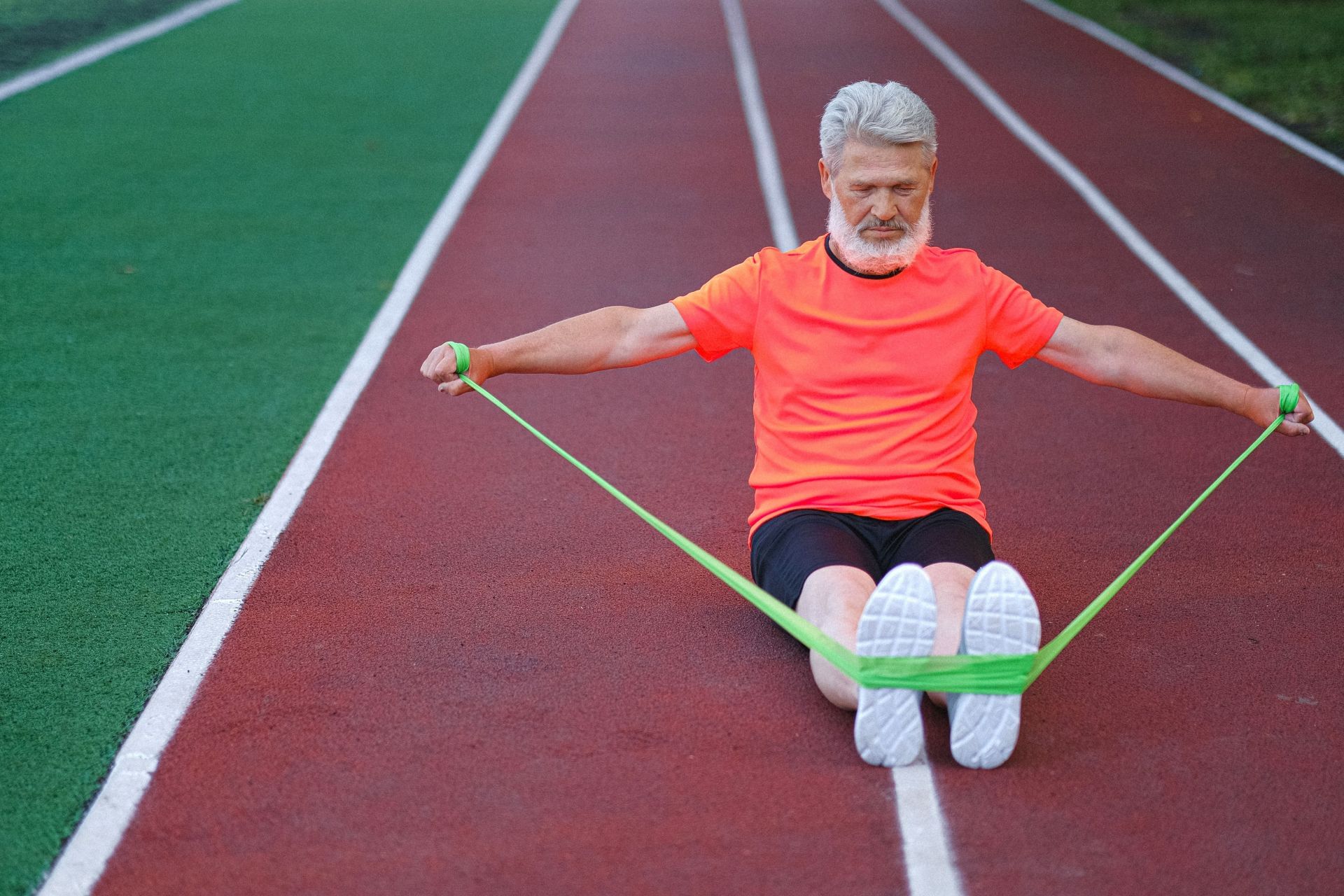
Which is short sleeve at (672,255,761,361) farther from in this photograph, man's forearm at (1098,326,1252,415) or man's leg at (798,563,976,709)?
man's forearm at (1098,326,1252,415)

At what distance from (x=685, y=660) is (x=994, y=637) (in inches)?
43.4

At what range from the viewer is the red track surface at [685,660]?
318 centimetres

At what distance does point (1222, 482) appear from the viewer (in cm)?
550

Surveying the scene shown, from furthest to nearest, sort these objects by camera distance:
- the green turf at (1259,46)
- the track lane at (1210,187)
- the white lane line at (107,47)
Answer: the green turf at (1259,46) < the white lane line at (107,47) < the track lane at (1210,187)

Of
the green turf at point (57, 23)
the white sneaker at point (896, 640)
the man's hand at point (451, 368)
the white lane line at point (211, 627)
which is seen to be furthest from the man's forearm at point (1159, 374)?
the green turf at point (57, 23)

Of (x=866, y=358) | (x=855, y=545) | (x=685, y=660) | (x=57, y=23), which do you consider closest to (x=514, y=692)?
(x=685, y=660)

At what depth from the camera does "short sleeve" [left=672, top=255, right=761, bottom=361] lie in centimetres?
386

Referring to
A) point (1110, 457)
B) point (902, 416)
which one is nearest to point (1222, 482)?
point (1110, 457)

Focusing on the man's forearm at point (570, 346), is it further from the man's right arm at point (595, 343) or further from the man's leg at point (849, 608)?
the man's leg at point (849, 608)

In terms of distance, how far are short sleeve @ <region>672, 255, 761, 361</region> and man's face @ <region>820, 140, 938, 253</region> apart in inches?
13.1

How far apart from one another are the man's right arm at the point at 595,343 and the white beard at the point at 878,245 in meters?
0.52

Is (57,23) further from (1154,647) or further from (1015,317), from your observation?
(1154,647)

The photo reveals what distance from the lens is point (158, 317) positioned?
23.2ft

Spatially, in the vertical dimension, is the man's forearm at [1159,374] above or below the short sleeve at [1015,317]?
below
